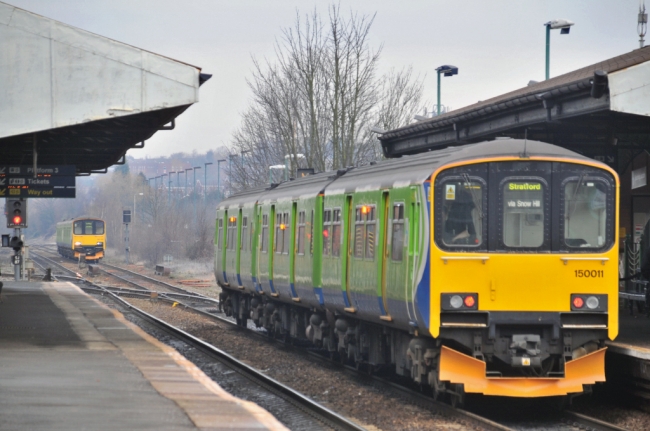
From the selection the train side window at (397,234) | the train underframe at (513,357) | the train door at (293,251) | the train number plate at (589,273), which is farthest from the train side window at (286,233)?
the train number plate at (589,273)

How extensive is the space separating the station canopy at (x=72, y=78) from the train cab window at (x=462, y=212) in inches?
244

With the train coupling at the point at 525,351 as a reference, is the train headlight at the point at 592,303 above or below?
above

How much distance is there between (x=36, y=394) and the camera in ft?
36.2

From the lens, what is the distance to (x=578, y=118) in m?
15.8

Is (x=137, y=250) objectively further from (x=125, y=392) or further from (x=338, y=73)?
(x=125, y=392)

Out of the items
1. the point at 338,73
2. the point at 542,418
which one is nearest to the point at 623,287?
the point at 542,418

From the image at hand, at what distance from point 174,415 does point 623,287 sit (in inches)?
513

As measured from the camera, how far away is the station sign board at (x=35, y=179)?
80.6 feet

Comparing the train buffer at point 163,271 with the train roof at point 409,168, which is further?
the train buffer at point 163,271

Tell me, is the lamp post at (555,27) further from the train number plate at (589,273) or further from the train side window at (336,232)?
the train number plate at (589,273)

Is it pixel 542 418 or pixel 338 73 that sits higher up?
pixel 338 73

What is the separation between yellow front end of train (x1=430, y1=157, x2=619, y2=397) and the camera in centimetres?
1189

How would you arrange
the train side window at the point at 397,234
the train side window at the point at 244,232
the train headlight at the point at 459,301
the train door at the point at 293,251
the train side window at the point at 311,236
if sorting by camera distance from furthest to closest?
the train side window at the point at 244,232
the train door at the point at 293,251
the train side window at the point at 311,236
the train side window at the point at 397,234
the train headlight at the point at 459,301

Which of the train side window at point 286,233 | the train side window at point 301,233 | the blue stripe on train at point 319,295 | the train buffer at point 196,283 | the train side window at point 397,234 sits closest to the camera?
the train side window at point 397,234
